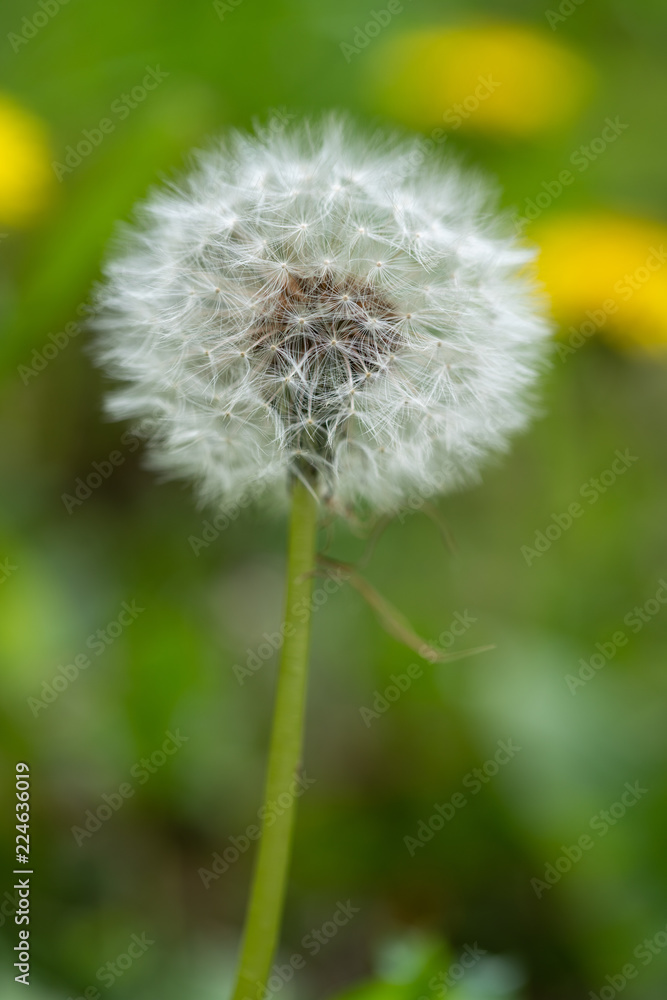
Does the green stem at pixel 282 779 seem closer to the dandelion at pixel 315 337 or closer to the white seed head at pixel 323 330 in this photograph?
the dandelion at pixel 315 337

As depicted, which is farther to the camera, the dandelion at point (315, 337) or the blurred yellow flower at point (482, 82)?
the blurred yellow flower at point (482, 82)

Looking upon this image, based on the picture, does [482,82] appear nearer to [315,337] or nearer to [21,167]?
[21,167]

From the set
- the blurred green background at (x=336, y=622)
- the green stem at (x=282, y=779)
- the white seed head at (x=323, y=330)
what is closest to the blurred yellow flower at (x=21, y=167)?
the blurred green background at (x=336, y=622)

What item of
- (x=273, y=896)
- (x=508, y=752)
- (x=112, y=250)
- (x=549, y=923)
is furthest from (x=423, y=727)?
(x=112, y=250)

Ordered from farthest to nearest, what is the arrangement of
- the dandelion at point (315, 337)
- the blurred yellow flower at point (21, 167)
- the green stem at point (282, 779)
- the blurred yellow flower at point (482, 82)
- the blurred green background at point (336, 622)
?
1. the blurred yellow flower at point (482, 82)
2. the blurred yellow flower at point (21, 167)
3. the blurred green background at point (336, 622)
4. the dandelion at point (315, 337)
5. the green stem at point (282, 779)

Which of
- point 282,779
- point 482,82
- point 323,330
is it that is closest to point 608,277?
point 482,82

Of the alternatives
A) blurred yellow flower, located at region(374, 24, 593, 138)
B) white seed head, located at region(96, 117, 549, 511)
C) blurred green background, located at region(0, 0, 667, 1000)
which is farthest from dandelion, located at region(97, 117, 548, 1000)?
blurred yellow flower, located at region(374, 24, 593, 138)

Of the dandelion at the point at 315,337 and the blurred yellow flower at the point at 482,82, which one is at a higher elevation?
the blurred yellow flower at the point at 482,82
